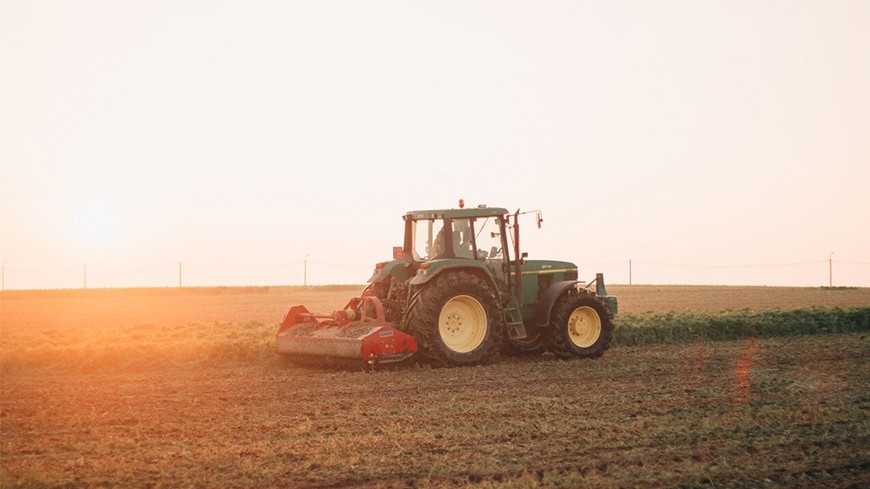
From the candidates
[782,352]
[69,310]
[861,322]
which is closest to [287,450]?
[782,352]

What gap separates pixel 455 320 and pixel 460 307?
21cm

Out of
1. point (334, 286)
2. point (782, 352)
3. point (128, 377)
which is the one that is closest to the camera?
point (128, 377)


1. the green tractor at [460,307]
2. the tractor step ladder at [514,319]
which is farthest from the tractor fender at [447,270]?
the tractor step ladder at [514,319]

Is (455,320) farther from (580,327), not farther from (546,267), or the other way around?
(580,327)

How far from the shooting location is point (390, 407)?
31.8 ft

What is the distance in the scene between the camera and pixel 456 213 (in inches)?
552

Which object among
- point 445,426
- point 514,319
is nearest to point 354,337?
point 514,319

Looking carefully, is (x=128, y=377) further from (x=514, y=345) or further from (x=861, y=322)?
(x=861, y=322)

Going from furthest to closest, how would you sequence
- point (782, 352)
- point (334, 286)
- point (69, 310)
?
point (334, 286) → point (69, 310) → point (782, 352)

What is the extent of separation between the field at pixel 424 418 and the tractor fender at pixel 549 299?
72 centimetres

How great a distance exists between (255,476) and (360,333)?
21.1 ft

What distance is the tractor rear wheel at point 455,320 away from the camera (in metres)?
13.1

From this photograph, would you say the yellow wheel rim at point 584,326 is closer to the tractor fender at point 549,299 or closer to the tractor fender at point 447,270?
the tractor fender at point 549,299

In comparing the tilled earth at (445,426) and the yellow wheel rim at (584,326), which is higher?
the yellow wheel rim at (584,326)
